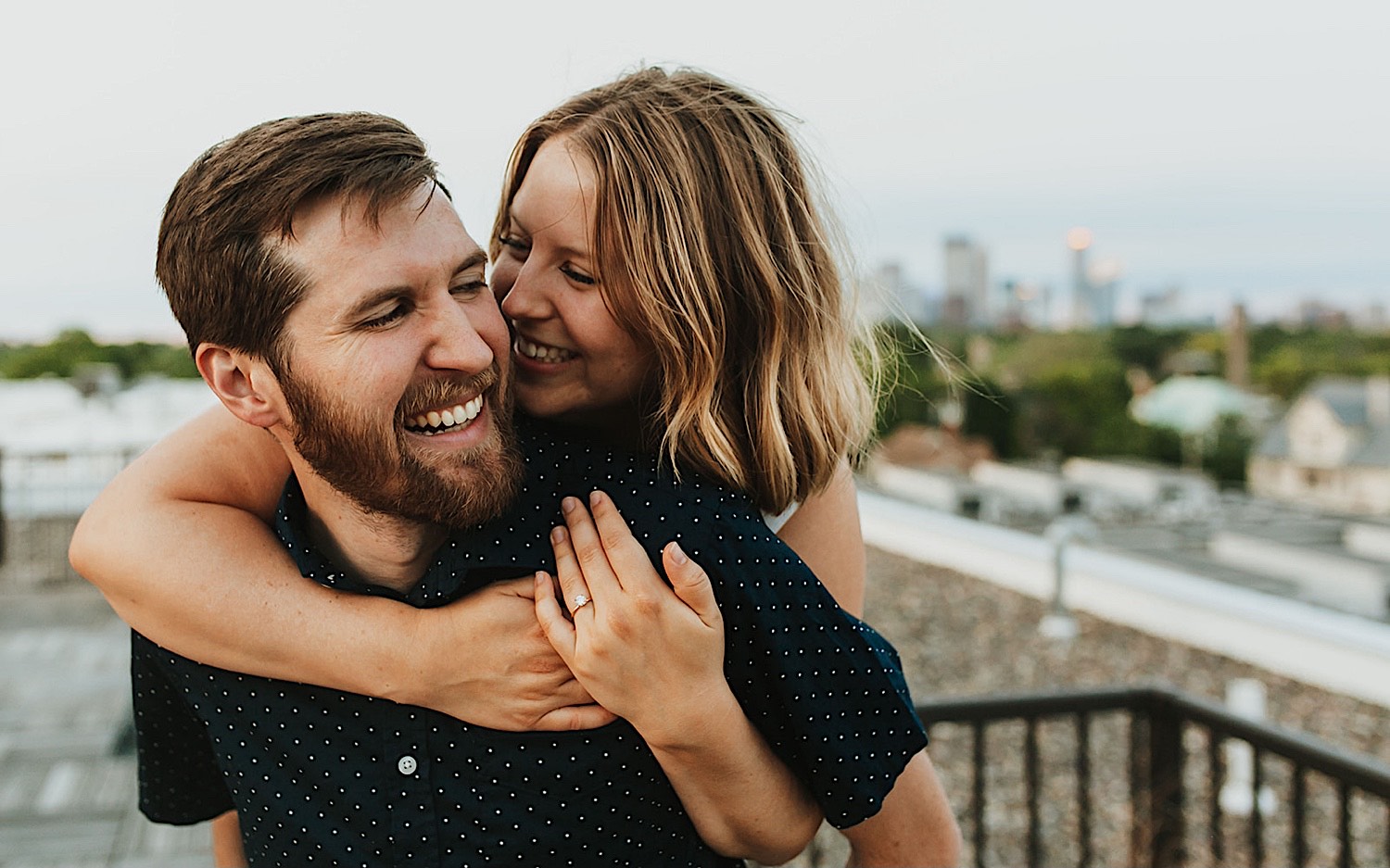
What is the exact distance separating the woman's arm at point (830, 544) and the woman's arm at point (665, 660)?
0.72ft

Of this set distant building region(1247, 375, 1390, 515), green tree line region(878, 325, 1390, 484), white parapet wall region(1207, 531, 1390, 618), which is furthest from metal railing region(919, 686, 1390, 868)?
green tree line region(878, 325, 1390, 484)

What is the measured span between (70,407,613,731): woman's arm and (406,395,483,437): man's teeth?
0.16 metres

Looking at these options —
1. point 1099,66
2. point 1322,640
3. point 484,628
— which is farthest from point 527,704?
point 1099,66

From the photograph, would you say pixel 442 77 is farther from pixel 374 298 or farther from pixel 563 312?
pixel 374 298

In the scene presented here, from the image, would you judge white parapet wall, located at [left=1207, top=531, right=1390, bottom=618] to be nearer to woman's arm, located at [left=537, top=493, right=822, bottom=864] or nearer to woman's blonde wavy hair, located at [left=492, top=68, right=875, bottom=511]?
woman's blonde wavy hair, located at [left=492, top=68, right=875, bottom=511]

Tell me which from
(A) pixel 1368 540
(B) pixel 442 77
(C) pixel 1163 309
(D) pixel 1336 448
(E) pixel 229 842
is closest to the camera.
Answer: (E) pixel 229 842

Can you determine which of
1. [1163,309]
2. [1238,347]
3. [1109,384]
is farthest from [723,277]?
[1163,309]

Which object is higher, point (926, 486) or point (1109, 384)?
point (926, 486)

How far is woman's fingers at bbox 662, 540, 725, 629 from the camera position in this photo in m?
1.00

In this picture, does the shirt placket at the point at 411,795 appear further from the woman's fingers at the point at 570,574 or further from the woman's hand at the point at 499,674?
the woman's fingers at the point at 570,574

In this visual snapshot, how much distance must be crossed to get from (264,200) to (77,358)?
9883 millimetres

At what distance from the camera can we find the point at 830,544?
1242 millimetres

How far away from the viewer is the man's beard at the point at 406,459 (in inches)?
39.4

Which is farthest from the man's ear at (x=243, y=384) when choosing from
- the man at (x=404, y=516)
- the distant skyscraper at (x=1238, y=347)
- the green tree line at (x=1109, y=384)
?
the distant skyscraper at (x=1238, y=347)
